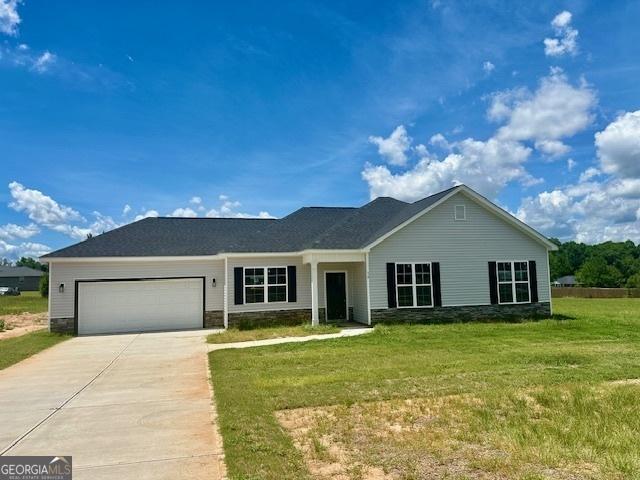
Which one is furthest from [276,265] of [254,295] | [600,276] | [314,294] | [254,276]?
[600,276]

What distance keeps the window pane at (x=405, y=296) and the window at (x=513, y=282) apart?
374 centimetres

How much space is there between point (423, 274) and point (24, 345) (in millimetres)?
13621

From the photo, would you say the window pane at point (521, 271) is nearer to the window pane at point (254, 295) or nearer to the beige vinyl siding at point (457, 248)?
the beige vinyl siding at point (457, 248)

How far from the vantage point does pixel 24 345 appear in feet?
45.8

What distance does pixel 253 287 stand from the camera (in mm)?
17812

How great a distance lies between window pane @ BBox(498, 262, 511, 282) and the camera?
1812 cm

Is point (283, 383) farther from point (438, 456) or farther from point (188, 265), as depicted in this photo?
point (188, 265)

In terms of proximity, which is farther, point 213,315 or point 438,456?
point 213,315

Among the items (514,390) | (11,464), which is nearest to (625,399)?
(514,390)

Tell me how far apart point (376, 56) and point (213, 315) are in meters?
11.3

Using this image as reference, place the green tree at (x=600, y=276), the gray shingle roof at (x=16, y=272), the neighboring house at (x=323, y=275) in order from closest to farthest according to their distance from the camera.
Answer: the neighboring house at (x=323, y=275)
the green tree at (x=600, y=276)
the gray shingle roof at (x=16, y=272)

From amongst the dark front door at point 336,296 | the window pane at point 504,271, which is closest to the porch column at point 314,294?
the dark front door at point 336,296

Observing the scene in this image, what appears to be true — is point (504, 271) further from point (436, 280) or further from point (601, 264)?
point (601, 264)

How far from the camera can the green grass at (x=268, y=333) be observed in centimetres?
1419
